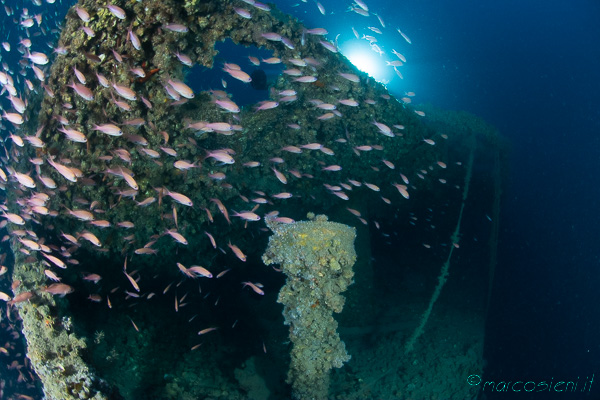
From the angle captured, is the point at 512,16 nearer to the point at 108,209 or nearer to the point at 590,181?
the point at 590,181

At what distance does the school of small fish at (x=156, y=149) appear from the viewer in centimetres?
470

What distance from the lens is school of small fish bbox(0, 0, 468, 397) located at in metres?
4.70

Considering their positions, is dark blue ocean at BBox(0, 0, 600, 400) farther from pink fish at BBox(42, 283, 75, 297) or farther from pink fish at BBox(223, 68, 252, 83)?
pink fish at BBox(42, 283, 75, 297)

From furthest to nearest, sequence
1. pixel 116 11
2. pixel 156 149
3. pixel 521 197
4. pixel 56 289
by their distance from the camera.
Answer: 1. pixel 521 197
2. pixel 156 149
3. pixel 116 11
4. pixel 56 289

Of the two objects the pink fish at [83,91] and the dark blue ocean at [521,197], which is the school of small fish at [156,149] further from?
the dark blue ocean at [521,197]

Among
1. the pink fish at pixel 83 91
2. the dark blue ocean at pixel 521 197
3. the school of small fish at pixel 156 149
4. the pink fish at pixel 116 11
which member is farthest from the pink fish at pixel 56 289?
the pink fish at pixel 116 11

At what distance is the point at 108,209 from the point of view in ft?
17.0

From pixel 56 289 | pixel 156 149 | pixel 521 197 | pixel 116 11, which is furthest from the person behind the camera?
pixel 521 197

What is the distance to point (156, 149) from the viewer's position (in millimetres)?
5254

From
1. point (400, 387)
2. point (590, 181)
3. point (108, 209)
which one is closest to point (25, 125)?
point (108, 209)

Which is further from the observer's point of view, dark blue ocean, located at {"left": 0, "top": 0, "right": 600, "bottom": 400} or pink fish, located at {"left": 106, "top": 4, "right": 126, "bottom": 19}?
dark blue ocean, located at {"left": 0, "top": 0, "right": 600, "bottom": 400}

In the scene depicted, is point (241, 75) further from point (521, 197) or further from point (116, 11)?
point (521, 197)

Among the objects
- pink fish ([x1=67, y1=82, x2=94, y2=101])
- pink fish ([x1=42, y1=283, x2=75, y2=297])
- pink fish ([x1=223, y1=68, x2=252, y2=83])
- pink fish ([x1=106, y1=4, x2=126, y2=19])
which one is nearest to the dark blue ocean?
pink fish ([x1=223, y1=68, x2=252, y2=83])

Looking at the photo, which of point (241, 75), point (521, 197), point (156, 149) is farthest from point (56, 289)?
point (521, 197)
